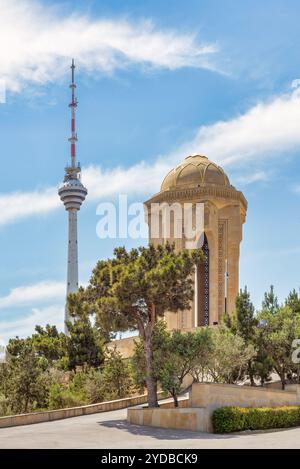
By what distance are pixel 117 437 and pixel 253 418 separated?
5.61 meters

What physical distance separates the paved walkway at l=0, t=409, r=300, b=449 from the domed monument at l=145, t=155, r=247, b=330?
824 inches

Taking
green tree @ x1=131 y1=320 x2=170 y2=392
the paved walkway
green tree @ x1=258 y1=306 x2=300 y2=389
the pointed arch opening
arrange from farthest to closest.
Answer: the pointed arch opening < green tree @ x1=258 y1=306 x2=300 y2=389 < green tree @ x1=131 y1=320 x2=170 y2=392 < the paved walkway

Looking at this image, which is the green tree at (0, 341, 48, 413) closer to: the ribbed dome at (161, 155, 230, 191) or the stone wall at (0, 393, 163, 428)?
the stone wall at (0, 393, 163, 428)

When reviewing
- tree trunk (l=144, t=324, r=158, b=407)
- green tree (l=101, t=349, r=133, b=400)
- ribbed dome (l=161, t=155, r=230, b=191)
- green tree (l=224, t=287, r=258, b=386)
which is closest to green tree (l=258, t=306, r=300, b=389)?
green tree (l=224, t=287, r=258, b=386)

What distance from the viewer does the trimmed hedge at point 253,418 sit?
23.1 meters

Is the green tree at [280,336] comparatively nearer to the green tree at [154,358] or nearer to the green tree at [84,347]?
the green tree at [154,358]

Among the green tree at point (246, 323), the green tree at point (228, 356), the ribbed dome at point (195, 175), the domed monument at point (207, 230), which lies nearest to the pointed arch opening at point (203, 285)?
the domed monument at point (207, 230)

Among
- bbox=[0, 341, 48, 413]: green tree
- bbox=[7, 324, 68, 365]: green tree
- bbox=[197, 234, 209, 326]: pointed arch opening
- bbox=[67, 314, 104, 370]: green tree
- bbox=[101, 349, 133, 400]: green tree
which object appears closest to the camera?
bbox=[0, 341, 48, 413]: green tree

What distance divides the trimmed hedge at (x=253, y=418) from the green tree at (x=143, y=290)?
113 inches

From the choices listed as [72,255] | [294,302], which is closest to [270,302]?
[294,302]

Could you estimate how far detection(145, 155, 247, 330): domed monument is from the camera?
44.6 m

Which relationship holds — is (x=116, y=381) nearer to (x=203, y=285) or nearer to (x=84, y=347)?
(x=84, y=347)

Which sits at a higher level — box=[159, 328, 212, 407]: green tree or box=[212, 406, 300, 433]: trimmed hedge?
box=[159, 328, 212, 407]: green tree

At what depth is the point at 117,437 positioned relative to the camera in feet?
67.8
